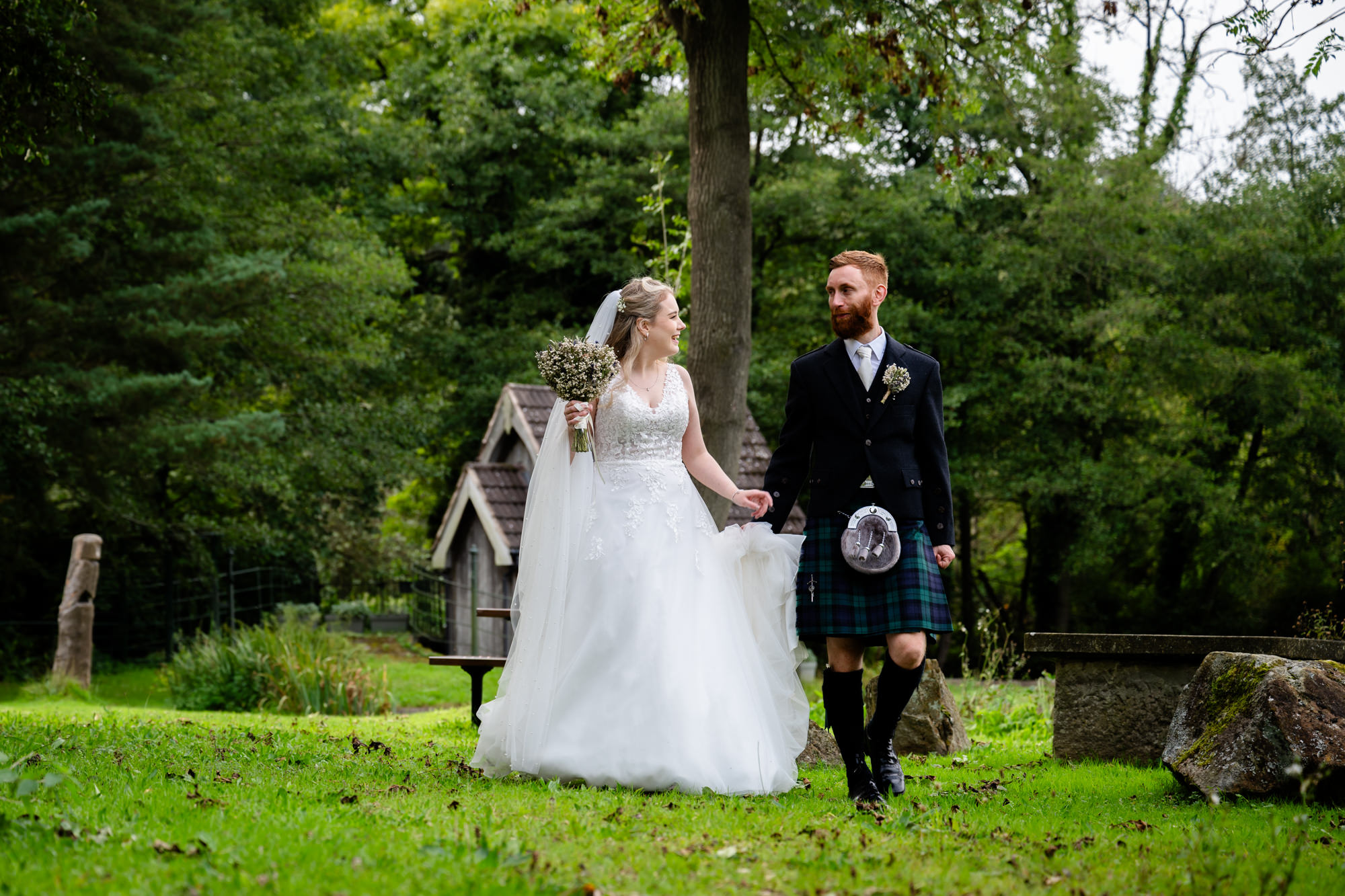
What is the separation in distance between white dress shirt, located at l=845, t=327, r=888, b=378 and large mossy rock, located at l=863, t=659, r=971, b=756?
110 inches

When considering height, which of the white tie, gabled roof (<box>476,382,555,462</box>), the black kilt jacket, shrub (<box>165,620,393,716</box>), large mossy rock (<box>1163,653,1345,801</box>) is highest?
gabled roof (<box>476,382,555,462</box>)

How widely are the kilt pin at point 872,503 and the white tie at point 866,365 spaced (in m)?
0.04

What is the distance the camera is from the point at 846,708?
5238mm

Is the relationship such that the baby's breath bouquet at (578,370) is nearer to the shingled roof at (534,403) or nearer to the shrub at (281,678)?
the shrub at (281,678)

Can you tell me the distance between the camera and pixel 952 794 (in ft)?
18.1

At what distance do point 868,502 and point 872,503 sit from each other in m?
0.02

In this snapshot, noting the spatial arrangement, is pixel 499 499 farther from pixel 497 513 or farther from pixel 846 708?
pixel 846 708

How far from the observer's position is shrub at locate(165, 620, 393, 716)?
41.0ft

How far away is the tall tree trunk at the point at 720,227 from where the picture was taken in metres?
7.61

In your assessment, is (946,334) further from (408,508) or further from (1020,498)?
(408,508)

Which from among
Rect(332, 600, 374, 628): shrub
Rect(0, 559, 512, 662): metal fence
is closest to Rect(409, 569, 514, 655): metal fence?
Rect(0, 559, 512, 662): metal fence

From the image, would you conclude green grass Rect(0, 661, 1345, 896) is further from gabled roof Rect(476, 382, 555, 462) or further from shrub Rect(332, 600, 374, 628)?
shrub Rect(332, 600, 374, 628)

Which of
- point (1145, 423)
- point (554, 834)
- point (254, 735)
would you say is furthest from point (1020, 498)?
point (554, 834)

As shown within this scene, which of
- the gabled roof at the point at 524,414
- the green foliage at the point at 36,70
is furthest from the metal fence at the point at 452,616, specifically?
the green foliage at the point at 36,70
